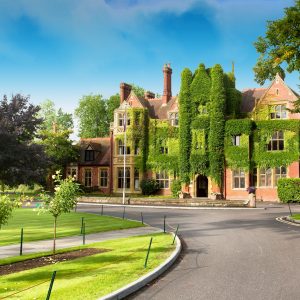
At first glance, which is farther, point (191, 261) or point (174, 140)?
point (174, 140)

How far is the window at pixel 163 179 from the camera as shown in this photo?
176 ft

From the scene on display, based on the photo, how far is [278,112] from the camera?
4859 cm

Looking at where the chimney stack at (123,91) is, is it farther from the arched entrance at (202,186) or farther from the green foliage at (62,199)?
the green foliage at (62,199)

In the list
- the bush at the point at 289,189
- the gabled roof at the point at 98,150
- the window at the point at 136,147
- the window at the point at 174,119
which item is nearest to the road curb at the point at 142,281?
the bush at the point at 289,189

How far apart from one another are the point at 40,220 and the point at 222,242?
14363 millimetres

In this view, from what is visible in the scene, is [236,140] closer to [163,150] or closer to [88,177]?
[163,150]

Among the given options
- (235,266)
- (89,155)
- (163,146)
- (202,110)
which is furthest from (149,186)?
(235,266)

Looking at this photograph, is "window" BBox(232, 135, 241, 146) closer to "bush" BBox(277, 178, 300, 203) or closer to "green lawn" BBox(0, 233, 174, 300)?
"bush" BBox(277, 178, 300, 203)

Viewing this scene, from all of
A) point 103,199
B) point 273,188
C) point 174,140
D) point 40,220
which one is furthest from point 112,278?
point 174,140

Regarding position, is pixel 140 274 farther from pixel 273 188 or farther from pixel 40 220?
pixel 273 188

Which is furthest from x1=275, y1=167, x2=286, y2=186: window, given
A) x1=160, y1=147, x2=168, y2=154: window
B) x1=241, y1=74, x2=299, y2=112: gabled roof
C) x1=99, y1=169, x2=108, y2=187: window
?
x1=99, y1=169, x2=108, y2=187: window

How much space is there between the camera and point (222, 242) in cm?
1809

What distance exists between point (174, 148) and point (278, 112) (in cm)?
1336

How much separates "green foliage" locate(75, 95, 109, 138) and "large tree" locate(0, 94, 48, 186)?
3590 cm
